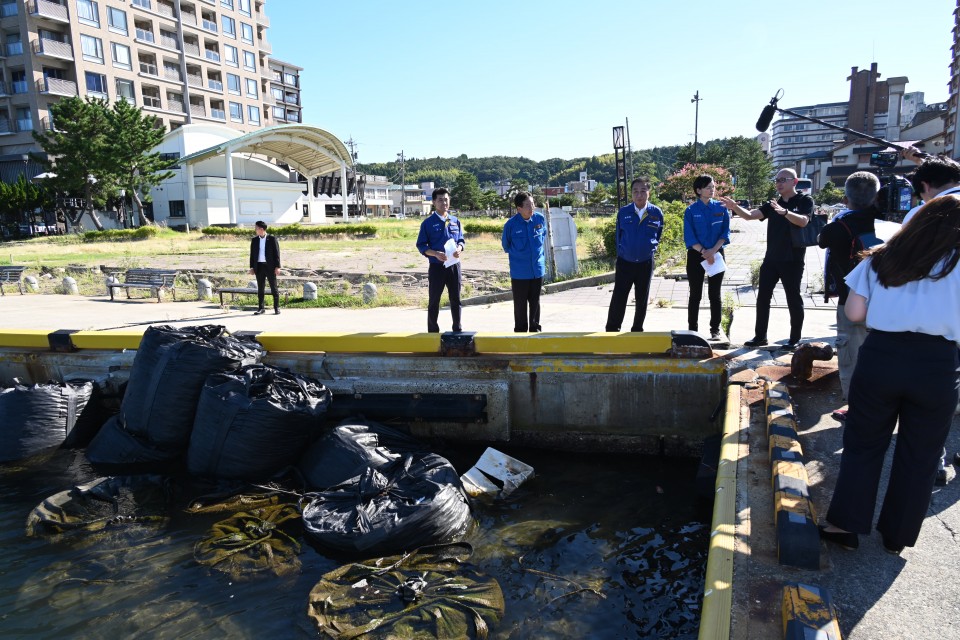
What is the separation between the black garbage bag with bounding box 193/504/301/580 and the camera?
3568mm

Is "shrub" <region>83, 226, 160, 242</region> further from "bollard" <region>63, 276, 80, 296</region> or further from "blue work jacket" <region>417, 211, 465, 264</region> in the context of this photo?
"blue work jacket" <region>417, 211, 465, 264</region>

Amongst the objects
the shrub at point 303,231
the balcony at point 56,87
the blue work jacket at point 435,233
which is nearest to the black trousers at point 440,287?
the blue work jacket at point 435,233

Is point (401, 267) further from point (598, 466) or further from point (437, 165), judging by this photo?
point (437, 165)

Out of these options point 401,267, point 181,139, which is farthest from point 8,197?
point 401,267

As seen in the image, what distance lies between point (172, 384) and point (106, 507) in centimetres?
95

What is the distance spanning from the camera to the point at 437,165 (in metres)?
178

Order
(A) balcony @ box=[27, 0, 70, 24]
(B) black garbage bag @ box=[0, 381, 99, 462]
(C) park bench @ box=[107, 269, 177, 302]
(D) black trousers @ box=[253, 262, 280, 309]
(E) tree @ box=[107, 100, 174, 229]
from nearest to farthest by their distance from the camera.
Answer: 1. (B) black garbage bag @ box=[0, 381, 99, 462]
2. (D) black trousers @ box=[253, 262, 280, 309]
3. (C) park bench @ box=[107, 269, 177, 302]
4. (E) tree @ box=[107, 100, 174, 229]
5. (A) balcony @ box=[27, 0, 70, 24]

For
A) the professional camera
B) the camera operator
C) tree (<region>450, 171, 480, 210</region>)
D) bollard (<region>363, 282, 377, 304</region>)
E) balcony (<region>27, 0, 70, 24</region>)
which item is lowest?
bollard (<region>363, 282, 377, 304</region>)

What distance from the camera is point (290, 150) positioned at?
163 ft

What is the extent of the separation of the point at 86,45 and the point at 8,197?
46.4 ft

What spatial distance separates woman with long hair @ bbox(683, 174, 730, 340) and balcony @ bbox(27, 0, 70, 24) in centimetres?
5135

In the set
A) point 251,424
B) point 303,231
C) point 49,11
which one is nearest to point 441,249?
point 251,424

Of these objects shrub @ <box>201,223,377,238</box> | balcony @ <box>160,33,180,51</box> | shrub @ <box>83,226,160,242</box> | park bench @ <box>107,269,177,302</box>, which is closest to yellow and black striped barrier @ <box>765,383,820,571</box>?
park bench @ <box>107,269,177,302</box>

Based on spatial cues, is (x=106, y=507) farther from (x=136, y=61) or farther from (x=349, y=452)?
(x=136, y=61)
